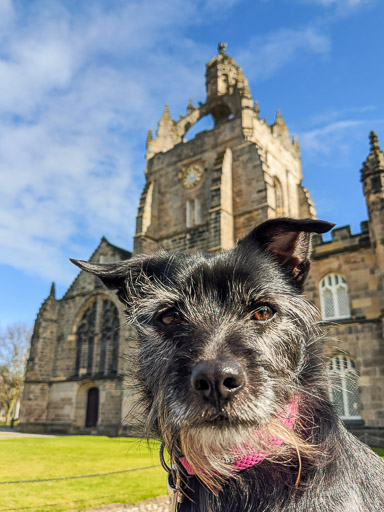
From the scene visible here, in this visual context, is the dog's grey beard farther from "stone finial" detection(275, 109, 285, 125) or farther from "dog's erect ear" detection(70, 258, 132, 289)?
"stone finial" detection(275, 109, 285, 125)

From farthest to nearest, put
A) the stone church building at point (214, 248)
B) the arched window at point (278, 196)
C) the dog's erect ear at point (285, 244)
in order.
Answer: the arched window at point (278, 196)
the stone church building at point (214, 248)
the dog's erect ear at point (285, 244)

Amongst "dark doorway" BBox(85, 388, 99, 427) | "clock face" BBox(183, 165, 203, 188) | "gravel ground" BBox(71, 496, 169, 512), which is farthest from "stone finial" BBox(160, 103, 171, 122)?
"gravel ground" BBox(71, 496, 169, 512)

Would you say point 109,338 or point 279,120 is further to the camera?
point 279,120

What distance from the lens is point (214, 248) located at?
1902cm

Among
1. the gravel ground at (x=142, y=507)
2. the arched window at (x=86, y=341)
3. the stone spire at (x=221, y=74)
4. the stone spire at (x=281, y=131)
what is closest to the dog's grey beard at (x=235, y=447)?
the gravel ground at (x=142, y=507)

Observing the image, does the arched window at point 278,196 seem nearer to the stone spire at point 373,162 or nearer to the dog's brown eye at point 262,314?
the stone spire at point 373,162

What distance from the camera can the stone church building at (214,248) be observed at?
15789mm

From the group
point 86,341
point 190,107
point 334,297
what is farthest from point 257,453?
point 190,107

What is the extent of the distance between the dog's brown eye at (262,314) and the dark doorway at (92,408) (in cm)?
2609

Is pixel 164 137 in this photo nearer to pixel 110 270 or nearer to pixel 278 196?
pixel 278 196

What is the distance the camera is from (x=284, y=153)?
1053 inches

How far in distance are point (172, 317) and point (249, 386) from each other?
61 centimetres

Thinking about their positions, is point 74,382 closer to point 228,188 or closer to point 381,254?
point 228,188

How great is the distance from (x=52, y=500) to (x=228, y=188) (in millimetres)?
17602
